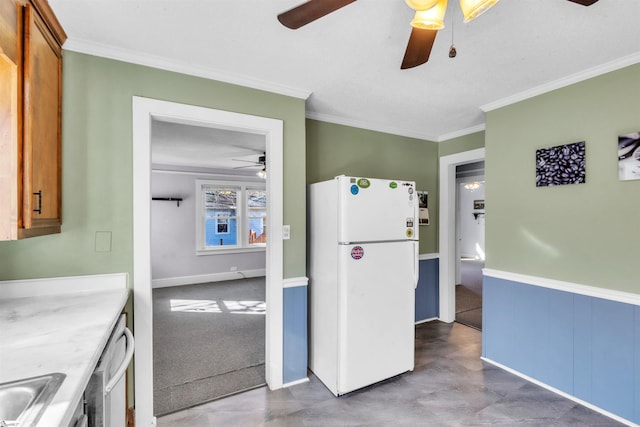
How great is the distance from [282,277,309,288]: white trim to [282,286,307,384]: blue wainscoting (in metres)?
0.03

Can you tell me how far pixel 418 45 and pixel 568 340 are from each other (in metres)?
2.31

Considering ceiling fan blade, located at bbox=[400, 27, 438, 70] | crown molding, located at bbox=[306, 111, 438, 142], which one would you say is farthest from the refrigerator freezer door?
crown molding, located at bbox=[306, 111, 438, 142]

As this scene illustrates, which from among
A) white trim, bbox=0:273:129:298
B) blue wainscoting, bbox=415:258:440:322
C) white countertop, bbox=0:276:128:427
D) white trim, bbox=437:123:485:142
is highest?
white trim, bbox=437:123:485:142

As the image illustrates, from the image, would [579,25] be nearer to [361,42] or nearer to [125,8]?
[361,42]

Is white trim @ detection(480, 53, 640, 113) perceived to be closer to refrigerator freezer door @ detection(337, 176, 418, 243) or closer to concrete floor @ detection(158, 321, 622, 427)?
refrigerator freezer door @ detection(337, 176, 418, 243)

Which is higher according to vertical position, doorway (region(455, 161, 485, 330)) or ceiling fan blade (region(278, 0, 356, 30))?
ceiling fan blade (region(278, 0, 356, 30))

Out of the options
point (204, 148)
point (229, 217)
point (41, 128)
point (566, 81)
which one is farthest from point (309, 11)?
point (229, 217)

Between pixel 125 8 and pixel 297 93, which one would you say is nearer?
pixel 125 8

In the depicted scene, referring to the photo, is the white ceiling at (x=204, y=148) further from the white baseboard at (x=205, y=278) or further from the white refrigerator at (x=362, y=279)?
the white baseboard at (x=205, y=278)

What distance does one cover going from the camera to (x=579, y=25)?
154 cm

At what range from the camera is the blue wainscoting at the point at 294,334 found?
2.34 metres

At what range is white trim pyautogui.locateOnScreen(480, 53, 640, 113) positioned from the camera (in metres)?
1.88

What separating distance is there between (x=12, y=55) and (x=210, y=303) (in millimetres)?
3878

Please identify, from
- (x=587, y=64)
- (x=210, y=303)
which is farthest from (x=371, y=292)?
(x=210, y=303)
